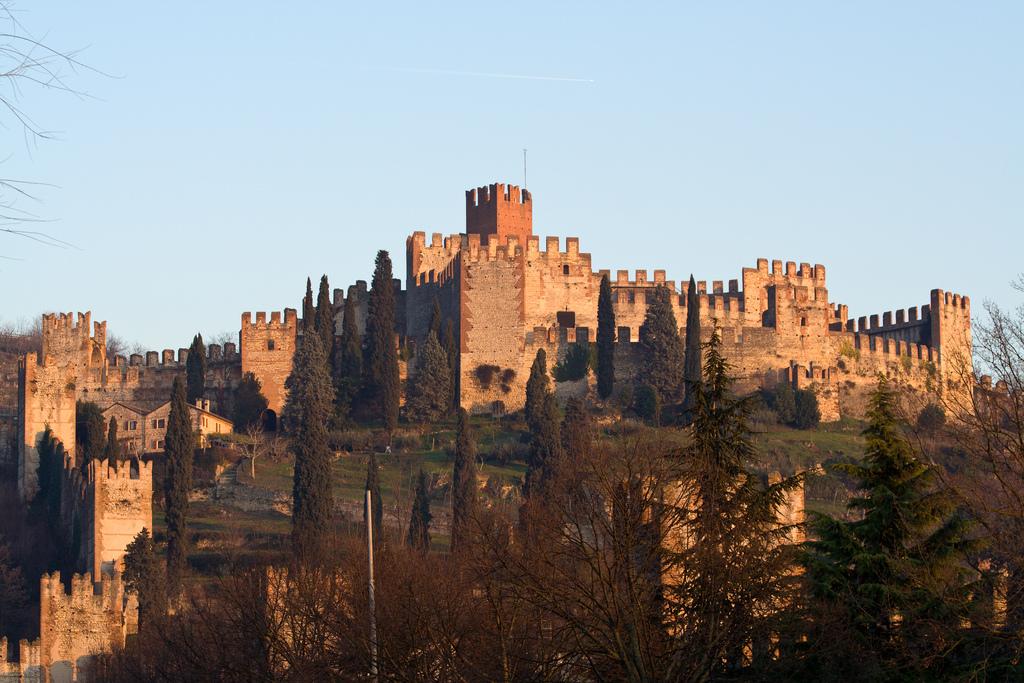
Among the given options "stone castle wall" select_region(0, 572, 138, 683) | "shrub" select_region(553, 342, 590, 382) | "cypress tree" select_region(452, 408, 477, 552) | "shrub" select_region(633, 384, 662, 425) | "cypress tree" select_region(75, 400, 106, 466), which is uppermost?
"shrub" select_region(553, 342, 590, 382)

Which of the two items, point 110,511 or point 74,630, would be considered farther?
point 110,511

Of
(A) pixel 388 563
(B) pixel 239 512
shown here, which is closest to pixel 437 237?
(B) pixel 239 512

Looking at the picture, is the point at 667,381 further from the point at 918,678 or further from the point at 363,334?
the point at 918,678

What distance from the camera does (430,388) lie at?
291 ft

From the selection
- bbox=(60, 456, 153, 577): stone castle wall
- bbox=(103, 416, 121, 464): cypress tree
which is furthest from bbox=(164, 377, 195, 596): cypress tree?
bbox=(103, 416, 121, 464): cypress tree

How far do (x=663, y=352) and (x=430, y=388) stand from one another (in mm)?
10198

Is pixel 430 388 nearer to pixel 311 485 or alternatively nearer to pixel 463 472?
pixel 463 472

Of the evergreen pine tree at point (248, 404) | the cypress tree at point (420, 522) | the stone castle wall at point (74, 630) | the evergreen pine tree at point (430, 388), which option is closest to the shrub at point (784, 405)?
the evergreen pine tree at point (430, 388)

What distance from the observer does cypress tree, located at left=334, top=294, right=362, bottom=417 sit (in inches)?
3499

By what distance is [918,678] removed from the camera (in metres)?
27.7

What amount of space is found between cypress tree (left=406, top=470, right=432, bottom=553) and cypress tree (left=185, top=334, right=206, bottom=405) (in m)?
19.6

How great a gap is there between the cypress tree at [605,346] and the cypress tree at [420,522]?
1543 centimetres

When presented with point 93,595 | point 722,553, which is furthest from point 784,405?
point 722,553

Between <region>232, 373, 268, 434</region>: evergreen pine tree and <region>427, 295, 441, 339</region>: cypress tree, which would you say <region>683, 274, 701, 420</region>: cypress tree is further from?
<region>232, 373, 268, 434</region>: evergreen pine tree
